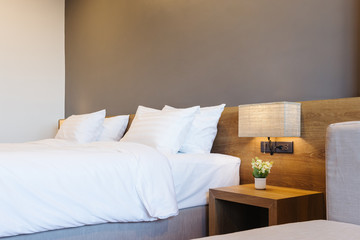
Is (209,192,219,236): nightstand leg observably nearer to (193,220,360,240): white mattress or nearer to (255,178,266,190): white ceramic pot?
(255,178,266,190): white ceramic pot

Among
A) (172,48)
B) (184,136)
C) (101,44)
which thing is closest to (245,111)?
(184,136)

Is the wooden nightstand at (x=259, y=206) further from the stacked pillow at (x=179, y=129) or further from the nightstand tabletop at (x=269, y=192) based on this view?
the stacked pillow at (x=179, y=129)

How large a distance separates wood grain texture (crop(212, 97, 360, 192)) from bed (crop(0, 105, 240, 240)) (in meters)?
0.48

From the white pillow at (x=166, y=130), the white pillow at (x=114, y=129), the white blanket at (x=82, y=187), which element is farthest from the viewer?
the white pillow at (x=114, y=129)

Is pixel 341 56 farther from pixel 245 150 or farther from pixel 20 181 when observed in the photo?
pixel 20 181

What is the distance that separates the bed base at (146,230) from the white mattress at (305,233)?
3.21 feet

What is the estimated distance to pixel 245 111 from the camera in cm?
255

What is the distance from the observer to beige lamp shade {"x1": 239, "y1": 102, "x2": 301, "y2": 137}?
235 centimetres

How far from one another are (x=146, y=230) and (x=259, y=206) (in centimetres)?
65

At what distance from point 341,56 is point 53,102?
4.23m

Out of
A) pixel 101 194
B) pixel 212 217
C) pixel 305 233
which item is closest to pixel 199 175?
pixel 212 217

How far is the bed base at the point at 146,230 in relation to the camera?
1928 millimetres

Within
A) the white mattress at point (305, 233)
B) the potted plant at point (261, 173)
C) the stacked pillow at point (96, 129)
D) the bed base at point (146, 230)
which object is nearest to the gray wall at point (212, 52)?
the stacked pillow at point (96, 129)

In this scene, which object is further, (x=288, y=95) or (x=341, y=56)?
(x=288, y=95)
